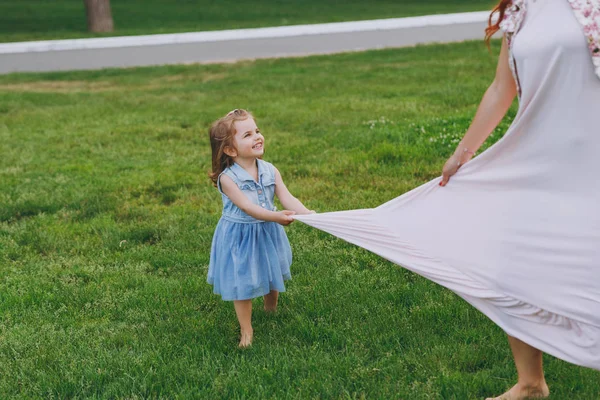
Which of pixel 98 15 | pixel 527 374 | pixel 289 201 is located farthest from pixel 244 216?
pixel 98 15

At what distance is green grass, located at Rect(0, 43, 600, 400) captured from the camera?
3.66m

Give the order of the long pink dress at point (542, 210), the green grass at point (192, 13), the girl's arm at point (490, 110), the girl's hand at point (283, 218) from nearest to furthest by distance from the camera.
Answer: the long pink dress at point (542, 210)
the girl's arm at point (490, 110)
the girl's hand at point (283, 218)
the green grass at point (192, 13)

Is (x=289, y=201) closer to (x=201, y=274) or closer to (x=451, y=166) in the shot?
(x=451, y=166)

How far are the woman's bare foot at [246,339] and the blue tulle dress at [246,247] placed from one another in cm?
22

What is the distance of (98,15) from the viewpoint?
69.8ft

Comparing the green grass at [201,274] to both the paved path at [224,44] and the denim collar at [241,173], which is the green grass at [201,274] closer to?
the denim collar at [241,173]

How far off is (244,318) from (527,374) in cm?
152

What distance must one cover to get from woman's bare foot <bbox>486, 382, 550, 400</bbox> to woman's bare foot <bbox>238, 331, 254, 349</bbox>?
1.34m

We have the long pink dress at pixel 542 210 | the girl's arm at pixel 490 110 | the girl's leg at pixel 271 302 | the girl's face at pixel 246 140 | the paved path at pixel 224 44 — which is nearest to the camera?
the long pink dress at pixel 542 210

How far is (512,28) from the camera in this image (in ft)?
9.49

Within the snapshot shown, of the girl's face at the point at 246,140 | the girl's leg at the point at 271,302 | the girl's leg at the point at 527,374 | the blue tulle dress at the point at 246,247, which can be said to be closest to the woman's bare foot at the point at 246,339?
the blue tulle dress at the point at 246,247

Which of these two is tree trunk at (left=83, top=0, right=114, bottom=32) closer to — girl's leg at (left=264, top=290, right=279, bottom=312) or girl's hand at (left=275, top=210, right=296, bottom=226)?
girl's leg at (left=264, top=290, right=279, bottom=312)

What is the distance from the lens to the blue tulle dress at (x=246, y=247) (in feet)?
12.9

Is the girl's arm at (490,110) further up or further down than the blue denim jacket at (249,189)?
further up
